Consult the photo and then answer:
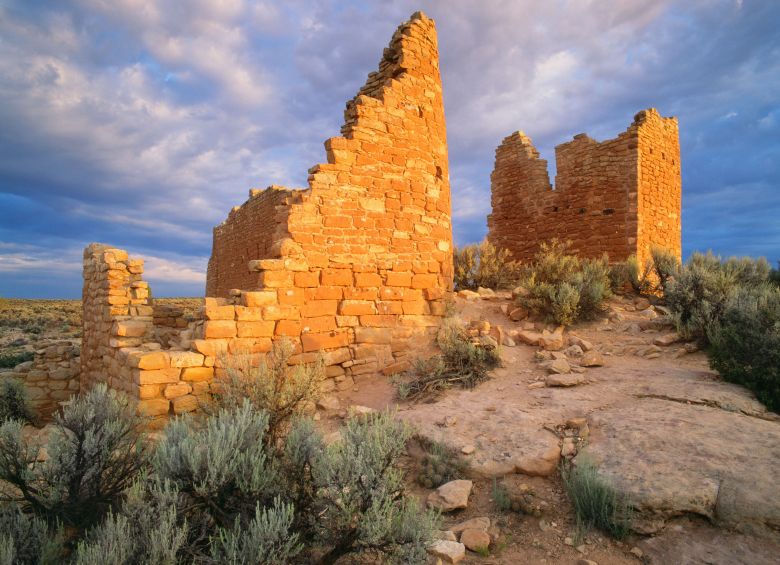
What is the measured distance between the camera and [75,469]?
A: 2.82m

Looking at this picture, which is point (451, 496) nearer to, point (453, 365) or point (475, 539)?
point (475, 539)

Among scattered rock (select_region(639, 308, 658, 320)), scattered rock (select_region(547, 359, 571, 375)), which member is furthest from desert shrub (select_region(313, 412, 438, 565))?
scattered rock (select_region(639, 308, 658, 320))

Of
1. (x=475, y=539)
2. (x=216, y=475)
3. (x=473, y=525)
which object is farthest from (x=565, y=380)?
(x=216, y=475)

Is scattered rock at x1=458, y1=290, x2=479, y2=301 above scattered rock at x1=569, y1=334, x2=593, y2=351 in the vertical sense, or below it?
above

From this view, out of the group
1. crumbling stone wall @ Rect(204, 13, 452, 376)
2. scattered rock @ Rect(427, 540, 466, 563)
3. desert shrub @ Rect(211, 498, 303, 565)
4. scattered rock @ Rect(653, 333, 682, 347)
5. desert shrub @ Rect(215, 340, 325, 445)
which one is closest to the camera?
desert shrub @ Rect(211, 498, 303, 565)

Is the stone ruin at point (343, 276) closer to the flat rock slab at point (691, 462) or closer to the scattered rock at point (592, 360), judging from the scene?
the scattered rock at point (592, 360)

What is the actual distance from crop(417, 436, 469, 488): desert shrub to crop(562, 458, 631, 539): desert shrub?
90 cm

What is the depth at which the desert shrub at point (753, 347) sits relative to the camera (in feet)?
14.5

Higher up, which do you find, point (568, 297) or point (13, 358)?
point (568, 297)

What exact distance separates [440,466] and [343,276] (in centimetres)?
312

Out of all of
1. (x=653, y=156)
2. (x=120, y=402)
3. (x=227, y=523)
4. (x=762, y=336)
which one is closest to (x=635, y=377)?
(x=762, y=336)

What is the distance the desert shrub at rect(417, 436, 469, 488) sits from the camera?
12.3ft

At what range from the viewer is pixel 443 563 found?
111 inches

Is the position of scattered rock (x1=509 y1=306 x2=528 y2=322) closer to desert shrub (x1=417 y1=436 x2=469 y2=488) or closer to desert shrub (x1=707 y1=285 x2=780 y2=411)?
desert shrub (x1=707 y1=285 x2=780 y2=411)
